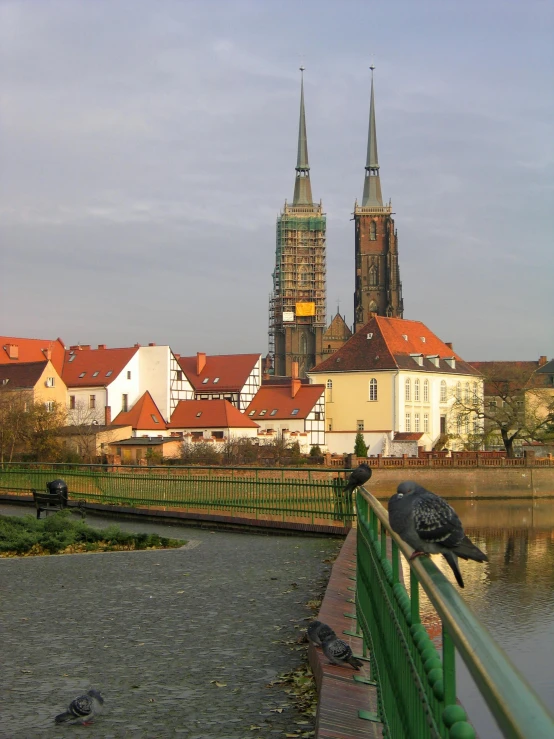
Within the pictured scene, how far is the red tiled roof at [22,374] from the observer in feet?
259

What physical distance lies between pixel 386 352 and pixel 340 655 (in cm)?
9141

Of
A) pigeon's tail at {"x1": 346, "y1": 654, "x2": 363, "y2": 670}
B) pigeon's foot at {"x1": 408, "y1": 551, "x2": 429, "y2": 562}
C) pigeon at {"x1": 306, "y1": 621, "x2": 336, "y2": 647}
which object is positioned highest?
pigeon's foot at {"x1": 408, "y1": 551, "x2": 429, "y2": 562}

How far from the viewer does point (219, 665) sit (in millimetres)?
7816

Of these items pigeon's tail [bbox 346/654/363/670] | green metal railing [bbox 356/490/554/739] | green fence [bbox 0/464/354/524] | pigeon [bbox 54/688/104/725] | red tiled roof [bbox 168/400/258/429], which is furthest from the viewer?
red tiled roof [bbox 168/400/258/429]

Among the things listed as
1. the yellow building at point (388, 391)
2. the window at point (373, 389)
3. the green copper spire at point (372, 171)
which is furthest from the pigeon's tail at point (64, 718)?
the green copper spire at point (372, 171)

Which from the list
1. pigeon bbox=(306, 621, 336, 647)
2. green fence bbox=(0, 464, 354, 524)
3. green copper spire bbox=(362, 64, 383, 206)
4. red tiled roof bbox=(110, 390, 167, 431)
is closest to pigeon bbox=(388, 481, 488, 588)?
pigeon bbox=(306, 621, 336, 647)

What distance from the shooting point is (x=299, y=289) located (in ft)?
533

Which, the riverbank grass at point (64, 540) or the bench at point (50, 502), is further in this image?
the bench at point (50, 502)

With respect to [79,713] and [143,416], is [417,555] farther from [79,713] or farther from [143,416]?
[143,416]

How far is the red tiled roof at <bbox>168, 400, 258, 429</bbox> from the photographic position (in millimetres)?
83250

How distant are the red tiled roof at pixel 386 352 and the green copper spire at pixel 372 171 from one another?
62.1 metres

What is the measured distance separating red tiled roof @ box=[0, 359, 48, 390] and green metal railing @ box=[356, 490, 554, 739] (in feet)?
246

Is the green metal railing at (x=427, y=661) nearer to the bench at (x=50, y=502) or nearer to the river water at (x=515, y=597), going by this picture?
the river water at (x=515, y=597)

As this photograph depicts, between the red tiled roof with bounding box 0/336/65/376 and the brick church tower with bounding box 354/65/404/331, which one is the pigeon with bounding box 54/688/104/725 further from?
the brick church tower with bounding box 354/65/404/331
